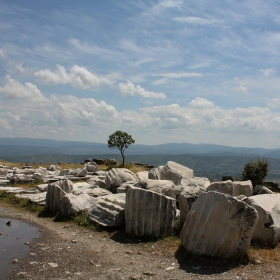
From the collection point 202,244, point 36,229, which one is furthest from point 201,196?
point 36,229

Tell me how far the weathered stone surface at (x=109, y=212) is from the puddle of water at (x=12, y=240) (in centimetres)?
180

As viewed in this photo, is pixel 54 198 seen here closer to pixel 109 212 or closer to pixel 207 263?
pixel 109 212

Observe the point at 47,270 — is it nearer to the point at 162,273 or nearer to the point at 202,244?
the point at 162,273

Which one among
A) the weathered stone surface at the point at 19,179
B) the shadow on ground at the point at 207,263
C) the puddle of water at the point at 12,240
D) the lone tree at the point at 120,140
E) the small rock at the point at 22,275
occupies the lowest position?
the puddle of water at the point at 12,240

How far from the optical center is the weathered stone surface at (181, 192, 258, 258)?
713cm

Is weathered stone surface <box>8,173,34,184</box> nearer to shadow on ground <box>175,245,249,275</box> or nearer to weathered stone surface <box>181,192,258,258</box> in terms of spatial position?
shadow on ground <box>175,245,249,275</box>

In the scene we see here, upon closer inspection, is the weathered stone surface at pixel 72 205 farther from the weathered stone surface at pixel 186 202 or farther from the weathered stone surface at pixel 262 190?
the weathered stone surface at pixel 262 190

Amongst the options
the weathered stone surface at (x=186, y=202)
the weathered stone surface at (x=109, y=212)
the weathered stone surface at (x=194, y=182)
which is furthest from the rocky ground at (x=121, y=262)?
the weathered stone surface at (x=194, y=182)

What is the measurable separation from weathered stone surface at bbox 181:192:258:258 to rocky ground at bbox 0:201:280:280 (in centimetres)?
26

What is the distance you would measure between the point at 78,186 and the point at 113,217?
6648 mm

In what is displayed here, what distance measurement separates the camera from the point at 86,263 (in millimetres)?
7008

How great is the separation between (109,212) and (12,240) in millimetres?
2798

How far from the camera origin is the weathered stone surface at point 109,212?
9.57 meters

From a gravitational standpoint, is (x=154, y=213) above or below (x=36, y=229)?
above
